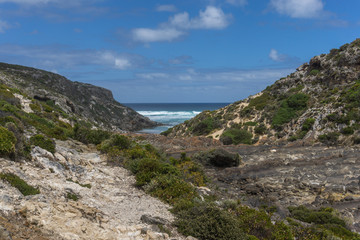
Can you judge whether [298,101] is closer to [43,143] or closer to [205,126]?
[205,126]

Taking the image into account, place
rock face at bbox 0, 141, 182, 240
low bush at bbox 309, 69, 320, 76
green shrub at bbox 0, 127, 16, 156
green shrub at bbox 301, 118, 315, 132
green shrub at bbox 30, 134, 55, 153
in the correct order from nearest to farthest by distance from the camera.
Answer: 1. rock face at bbox 0, 141, 182, 240
2. green shrub at bbox 0, 127, 16, 156
3. green shrub at bbox 30, 134, 55, 153
4. green shrub at bbox 301, 118, 315, 132
5. low bush at bbox 309, 69, 320, 76

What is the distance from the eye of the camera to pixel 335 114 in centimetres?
3019

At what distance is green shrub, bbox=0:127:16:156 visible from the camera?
9977 millimetres

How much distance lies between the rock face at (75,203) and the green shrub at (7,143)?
0.42 meters

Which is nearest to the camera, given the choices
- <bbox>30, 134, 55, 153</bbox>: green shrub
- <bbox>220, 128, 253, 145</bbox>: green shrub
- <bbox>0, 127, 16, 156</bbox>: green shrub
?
<bbox>0, 127, 16, 156</bbox>: green shrub

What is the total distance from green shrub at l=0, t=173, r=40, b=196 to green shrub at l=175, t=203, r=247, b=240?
13.9ft

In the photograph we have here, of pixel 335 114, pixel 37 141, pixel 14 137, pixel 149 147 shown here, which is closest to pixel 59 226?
pixel 14 137

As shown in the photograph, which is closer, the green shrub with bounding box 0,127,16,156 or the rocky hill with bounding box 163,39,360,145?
the green shrub with bounding box 0,127,16,156

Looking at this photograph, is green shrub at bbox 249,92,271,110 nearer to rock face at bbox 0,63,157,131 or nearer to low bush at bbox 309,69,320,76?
low bush at bbox 309,69,320,76

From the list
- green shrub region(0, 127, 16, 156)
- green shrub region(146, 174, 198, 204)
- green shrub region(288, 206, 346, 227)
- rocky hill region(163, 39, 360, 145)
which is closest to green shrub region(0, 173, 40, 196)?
green shrub region(0, 127, 16, 156)

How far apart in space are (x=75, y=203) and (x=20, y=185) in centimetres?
158

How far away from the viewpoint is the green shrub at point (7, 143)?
998cm

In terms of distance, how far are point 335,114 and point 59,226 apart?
30807mm

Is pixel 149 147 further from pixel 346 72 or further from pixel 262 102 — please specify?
pixel 346 72
